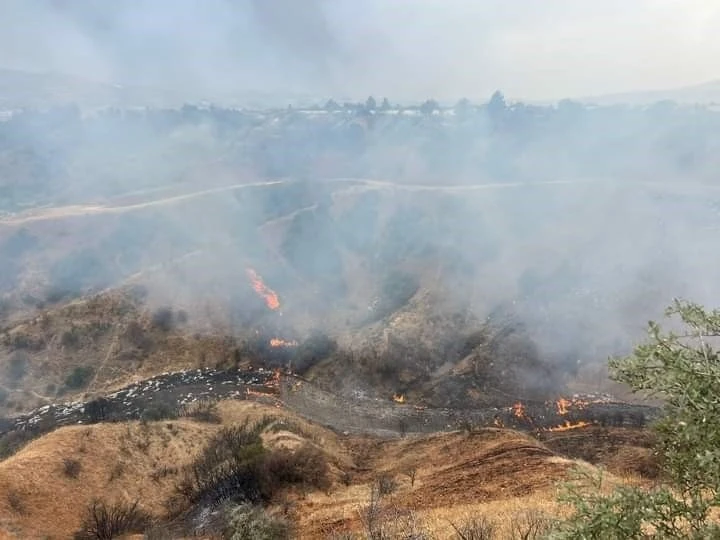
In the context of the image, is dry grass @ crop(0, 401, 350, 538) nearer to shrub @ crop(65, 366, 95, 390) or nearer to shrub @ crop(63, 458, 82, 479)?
shrub @ crop(63, 458, 82, 479)

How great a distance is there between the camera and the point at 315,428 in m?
35.8

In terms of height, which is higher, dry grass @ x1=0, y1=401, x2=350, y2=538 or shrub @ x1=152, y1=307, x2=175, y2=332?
dry grass @ x1=0, y1=401, x2=350, y2=538

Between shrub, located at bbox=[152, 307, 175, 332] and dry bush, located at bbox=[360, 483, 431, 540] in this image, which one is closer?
dry bush, located at bbox=[360, 483, 431, 540]

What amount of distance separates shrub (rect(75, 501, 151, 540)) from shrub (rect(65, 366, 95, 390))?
27244mm

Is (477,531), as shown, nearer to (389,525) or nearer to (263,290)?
(389,525)

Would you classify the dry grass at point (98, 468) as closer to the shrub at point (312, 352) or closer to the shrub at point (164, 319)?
the shrub at point (312, 352)

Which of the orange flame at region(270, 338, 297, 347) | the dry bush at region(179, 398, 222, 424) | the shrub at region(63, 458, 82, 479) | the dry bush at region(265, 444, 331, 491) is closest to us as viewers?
the dry bush at region(265, 444, 331, 491)

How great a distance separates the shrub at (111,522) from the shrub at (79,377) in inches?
1073

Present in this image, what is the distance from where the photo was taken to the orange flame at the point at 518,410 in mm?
38750

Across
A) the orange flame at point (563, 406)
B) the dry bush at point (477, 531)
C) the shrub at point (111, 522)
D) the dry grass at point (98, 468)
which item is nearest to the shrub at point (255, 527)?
the dry bush at point (477, 531)

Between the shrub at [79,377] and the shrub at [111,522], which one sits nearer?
the shrub at [111,522]

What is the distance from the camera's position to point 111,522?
2050 cm

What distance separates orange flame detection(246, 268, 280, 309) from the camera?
5703cm

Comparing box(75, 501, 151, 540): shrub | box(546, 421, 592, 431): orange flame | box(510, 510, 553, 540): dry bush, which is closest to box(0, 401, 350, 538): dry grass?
box(75, 501, 151, 540): shrub
